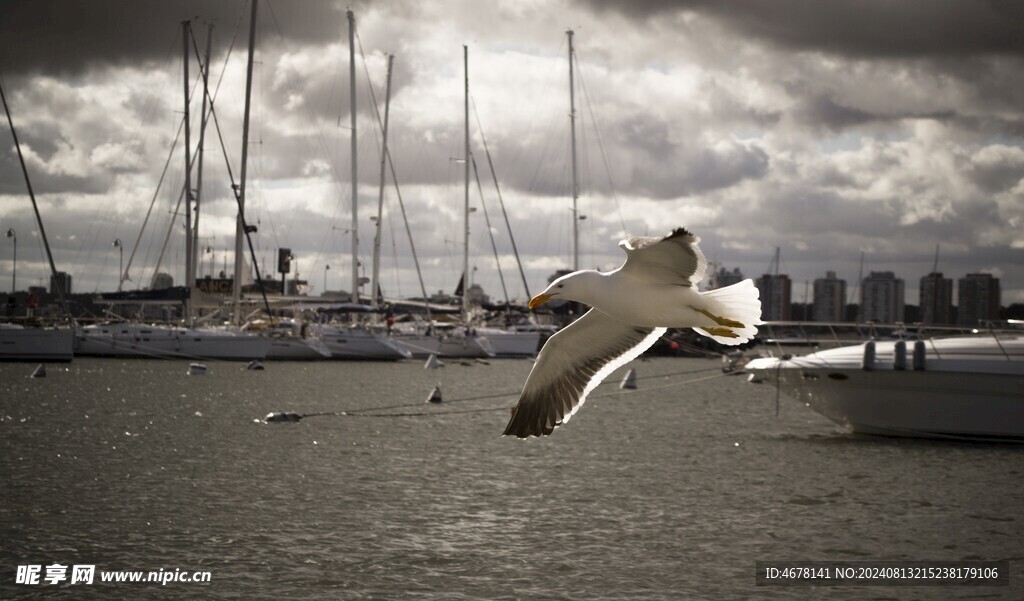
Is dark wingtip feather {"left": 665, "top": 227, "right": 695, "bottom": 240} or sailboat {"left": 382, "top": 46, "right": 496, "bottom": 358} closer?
dark wingtip feather {"left": 665, "top": 227, "right": 695, "bottom": 240}

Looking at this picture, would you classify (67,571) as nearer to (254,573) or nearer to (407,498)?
(254,573)

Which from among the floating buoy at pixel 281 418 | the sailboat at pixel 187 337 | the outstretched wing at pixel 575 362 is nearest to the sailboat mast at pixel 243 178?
the sailboat at pixel 187 337

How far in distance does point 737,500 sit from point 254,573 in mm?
10621

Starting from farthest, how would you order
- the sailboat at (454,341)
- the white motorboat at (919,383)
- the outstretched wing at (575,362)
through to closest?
the sailboat at (454,341) → the white motorboat at (919,383) → the outstretched wing at (575,362)

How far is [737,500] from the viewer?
22.7 meters

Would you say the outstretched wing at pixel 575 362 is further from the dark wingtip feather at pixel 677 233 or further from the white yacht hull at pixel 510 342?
the white yacht hull at pixel 510 342

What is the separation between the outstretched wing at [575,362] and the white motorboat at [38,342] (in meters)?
56.3

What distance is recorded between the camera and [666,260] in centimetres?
963

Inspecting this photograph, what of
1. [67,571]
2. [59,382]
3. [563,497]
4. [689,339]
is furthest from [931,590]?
[689,339]

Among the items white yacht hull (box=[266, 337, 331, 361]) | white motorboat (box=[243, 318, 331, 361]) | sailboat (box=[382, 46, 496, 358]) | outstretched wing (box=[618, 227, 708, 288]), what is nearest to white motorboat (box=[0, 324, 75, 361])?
white motorboat (box=[243, 318, 331, 361])

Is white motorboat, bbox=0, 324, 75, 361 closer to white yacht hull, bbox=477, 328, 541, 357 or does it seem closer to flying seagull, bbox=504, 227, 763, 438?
white yacht hull, bbox=477, 328, 541, 357

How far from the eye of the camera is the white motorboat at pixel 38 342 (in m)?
63.2

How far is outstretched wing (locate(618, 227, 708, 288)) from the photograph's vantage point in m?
9.09

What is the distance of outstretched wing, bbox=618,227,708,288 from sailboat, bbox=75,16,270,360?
192 feet
